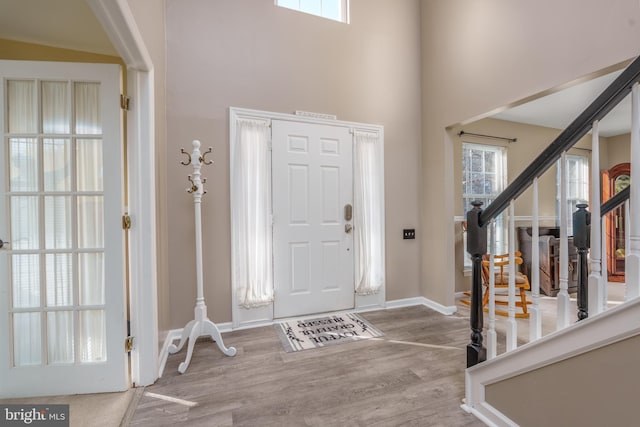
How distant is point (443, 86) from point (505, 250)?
262cm

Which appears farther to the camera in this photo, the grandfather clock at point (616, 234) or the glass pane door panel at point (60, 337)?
the grandfather clock at point (616, 234)

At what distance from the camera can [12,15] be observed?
1.72 meters

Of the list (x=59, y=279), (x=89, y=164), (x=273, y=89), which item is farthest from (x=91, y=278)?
(x=273, y=89)

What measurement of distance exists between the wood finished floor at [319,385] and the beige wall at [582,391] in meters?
0.34

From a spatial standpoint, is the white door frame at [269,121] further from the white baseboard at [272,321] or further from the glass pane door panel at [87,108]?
the glass pane door panel at [87,108]

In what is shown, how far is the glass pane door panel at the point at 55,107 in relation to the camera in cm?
172

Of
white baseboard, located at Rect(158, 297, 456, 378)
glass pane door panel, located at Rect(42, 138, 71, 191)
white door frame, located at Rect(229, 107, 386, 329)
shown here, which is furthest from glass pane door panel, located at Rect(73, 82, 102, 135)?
white baseboard, located at Rect(158, 297, 456, 378)

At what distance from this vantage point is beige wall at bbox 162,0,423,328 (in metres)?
2.57

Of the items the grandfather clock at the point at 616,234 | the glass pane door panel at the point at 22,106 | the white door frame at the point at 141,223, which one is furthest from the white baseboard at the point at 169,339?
the grandfather clock at the point at 616,234

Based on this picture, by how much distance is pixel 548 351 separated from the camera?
1.19 metres

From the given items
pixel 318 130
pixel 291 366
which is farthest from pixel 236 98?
pixel 291 366

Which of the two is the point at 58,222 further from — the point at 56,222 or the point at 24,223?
the point at 24,223

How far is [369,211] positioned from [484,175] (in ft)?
7.27

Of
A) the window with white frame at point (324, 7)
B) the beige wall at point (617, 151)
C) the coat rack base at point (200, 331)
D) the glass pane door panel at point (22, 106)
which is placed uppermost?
the window with white frame at point (324, 7)
